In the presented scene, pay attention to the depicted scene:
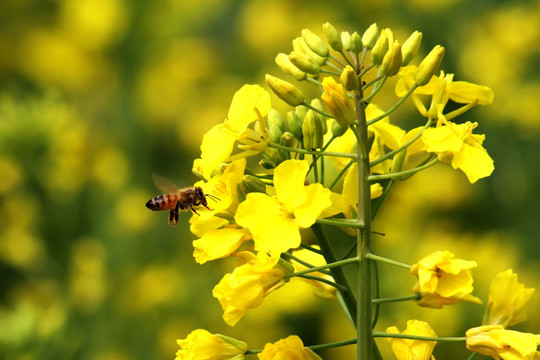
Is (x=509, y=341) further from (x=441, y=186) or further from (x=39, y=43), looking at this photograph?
(x=39, y=43)

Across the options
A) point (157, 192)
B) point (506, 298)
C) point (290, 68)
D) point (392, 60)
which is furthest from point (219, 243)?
point (157, 192)

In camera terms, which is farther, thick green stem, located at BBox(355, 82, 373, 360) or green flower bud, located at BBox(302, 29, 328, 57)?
green flower bud, located at BBox(302, 29, 328, 57)

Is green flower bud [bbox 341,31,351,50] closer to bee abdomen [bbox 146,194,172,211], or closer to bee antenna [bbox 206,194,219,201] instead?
bee antenna [bbox 206,194,219,201]

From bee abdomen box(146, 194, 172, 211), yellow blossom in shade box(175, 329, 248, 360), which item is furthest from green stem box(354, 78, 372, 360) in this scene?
bee abdomen box(146, 194, 172, 211)

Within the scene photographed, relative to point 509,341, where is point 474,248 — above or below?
above

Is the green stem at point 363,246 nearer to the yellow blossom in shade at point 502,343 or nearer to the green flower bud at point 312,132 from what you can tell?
the green flower bud at point 312,132

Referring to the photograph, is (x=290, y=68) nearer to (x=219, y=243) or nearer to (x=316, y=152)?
(x=316, y=152)

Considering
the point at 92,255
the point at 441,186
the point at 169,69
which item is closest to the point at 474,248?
the point at 441,186
